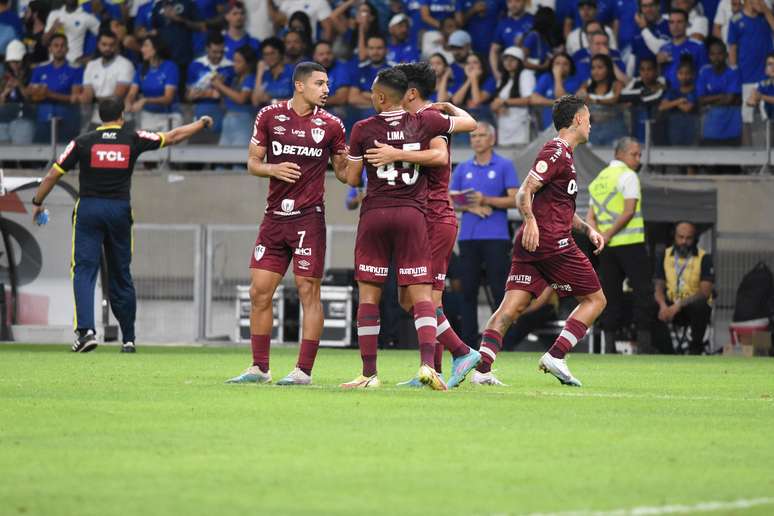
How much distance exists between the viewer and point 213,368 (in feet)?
42.8

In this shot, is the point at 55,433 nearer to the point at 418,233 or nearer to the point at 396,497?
the point at 396,497

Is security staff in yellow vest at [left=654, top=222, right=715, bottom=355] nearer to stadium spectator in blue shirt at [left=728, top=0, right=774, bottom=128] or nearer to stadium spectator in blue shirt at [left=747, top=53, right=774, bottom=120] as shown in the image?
stadium spectator in blue shirt at [left=747, top=53, right=774, bottom=120]

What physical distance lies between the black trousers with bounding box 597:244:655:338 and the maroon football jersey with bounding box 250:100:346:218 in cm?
725

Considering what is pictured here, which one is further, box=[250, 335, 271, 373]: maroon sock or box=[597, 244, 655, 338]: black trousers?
box=[597, 244, 655, 338]: black trousers

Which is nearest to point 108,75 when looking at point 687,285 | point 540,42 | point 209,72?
point 209,72

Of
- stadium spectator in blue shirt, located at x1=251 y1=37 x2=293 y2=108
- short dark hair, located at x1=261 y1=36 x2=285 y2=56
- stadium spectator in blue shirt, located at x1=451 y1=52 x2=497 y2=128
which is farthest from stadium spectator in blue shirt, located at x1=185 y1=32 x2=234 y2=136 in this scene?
stadium spectator in blue shirt, located at x1=451 y1=52 x2=497 y2=128

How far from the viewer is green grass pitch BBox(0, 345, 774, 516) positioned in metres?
5.50

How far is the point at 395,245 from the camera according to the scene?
10.3 metres

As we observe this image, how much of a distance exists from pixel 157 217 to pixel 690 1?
26.9ft

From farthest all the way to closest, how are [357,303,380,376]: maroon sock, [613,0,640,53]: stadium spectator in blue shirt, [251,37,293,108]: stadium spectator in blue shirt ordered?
[251,37,293,108]: stadium spectator in blue shirt → [613,0,640,53]: stadium spectator in blue shirt → [357,303,380,376]: maroon sock

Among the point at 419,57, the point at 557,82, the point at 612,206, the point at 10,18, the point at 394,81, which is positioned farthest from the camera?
the point at 10,18

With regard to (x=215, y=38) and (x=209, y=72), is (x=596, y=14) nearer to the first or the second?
(x=215, y=38)

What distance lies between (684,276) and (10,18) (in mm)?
12935

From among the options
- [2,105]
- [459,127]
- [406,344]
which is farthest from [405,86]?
[2,105]
